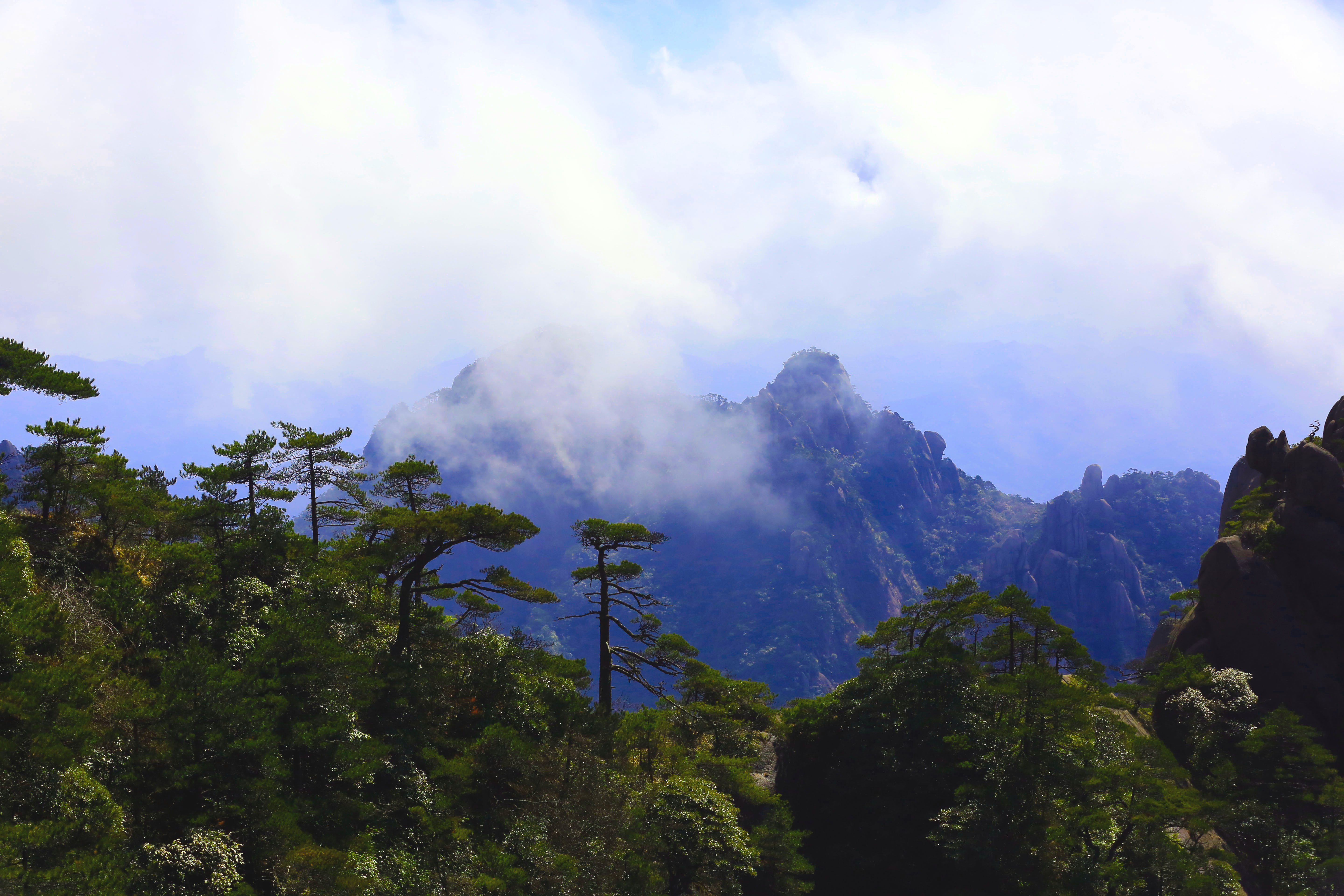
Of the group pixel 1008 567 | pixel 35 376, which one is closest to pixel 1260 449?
pixel 35 376

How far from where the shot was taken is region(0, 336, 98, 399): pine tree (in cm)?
2094

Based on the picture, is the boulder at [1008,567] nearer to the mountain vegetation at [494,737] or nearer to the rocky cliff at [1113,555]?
the rocky cliff at [1113,555]

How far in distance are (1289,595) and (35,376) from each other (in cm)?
6210

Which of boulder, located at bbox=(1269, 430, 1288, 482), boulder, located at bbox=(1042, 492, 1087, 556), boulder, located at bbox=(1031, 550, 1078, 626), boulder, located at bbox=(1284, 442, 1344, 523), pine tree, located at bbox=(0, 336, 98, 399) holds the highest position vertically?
boulder, located at bbox=(1042, 492, 1087, 556)

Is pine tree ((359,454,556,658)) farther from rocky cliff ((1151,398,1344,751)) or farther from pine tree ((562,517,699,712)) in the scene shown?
rocky cliff ((1151,398,1344,751))

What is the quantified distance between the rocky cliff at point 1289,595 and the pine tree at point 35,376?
58.0 meters

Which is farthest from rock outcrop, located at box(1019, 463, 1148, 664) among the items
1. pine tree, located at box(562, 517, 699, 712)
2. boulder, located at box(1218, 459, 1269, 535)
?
pine tree, located at box(562, 517, 699, 712)

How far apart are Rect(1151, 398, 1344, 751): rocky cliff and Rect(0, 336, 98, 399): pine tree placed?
58.0 m

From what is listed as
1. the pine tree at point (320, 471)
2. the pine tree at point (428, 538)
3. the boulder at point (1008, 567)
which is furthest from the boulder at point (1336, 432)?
the boulder at point (1008, 567)

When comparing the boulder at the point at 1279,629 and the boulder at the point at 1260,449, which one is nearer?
the boulder at the point at 1279,629

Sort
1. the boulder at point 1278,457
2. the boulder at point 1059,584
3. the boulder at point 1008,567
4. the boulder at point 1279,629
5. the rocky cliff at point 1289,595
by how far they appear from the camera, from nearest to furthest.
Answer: the boulder at point 1279,629 < the rocky cliff at point 1289,595 < the boulder at point 1278,457 < the boulder at point 1059,584 < the boulder at point 1008,567

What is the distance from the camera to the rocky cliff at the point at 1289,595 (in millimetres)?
36969

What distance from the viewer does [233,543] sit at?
24.5 m

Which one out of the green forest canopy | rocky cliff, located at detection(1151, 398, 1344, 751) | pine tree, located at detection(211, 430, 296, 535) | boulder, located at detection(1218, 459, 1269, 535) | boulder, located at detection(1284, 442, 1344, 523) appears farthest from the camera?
boulder, located at detection(1218, 459, 1269, 535)
